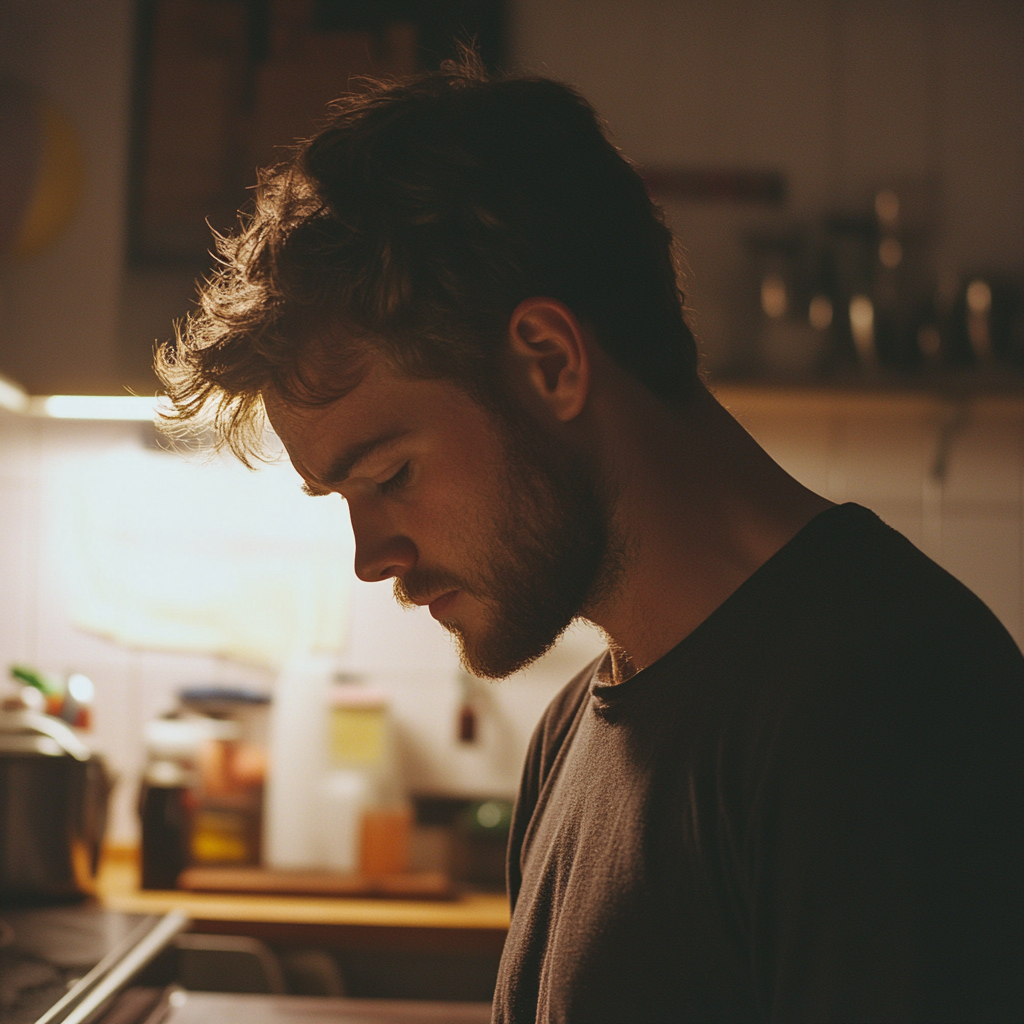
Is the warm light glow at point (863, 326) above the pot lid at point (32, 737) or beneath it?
above

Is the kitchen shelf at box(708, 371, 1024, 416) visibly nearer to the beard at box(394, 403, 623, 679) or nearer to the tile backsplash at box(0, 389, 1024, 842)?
the tile backsplash at box(0, 389, 1024, 842)

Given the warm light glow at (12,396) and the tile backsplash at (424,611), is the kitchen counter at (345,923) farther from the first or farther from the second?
the warm light glow at (12,396)

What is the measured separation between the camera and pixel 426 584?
2.39 ft

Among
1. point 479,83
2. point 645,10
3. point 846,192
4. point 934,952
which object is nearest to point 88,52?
point 645,10

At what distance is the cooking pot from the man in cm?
83

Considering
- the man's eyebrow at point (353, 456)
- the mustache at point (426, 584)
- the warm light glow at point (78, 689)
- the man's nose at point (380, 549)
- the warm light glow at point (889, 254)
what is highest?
the warm light glow at point (889, 254)

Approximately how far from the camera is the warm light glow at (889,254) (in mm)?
1947

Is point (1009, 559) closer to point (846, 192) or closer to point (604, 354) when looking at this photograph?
point (846, 192)

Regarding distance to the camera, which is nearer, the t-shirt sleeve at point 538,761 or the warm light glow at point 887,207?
the t-shirt sleeve at point 538,761

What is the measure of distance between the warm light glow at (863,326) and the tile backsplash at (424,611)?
0.12m

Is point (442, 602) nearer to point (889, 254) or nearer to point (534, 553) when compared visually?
point (534, 553)

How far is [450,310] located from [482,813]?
1.33 metres

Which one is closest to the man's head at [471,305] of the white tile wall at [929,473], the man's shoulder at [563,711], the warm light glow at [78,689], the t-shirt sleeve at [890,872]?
the man's shoulder at [563,711]

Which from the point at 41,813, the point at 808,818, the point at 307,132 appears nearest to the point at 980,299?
the point at 307,132
